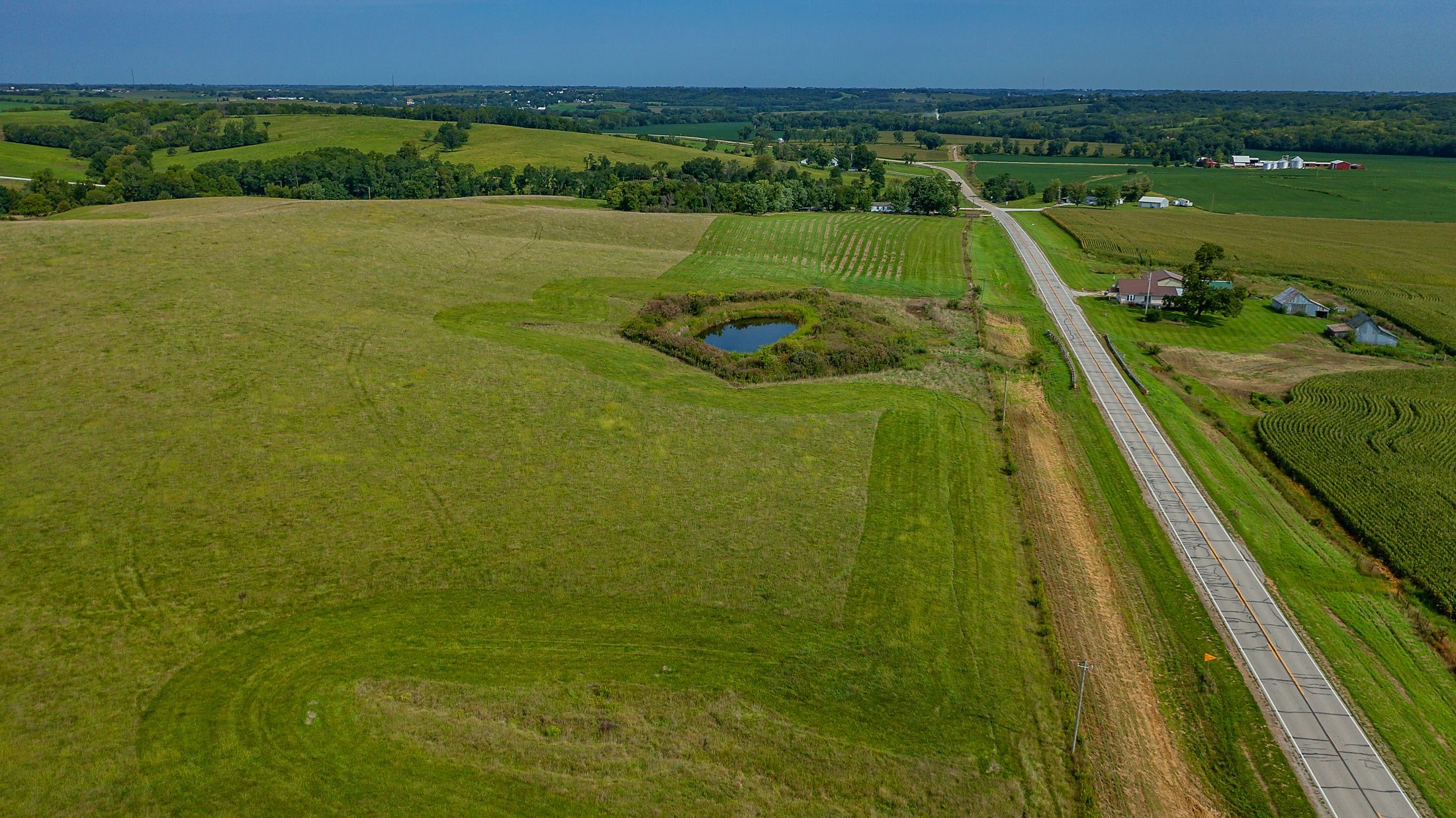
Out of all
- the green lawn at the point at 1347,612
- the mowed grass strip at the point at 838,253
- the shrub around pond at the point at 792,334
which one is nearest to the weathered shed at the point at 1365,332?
the green lawn at the point at 1347,612

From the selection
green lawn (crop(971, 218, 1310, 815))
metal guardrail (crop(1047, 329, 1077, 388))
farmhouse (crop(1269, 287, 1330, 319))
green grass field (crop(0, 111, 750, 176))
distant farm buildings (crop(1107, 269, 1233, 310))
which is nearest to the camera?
green lawn (crop(971, 218, 1310, 815))

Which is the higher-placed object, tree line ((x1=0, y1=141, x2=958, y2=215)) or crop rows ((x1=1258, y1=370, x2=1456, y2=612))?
tree line ((x1=0, y1=141, x2=958, y2=215))

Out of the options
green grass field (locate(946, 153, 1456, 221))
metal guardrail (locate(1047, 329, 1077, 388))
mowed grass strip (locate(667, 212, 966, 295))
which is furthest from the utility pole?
green grass field (locate(946, 153, 1456, 221))

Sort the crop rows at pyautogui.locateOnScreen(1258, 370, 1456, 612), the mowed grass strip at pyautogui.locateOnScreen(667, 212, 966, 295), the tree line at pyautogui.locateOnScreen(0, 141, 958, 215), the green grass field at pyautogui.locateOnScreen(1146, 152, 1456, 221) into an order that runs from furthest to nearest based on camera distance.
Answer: the green grass field at pyautogui.locateOnScreen(1146, 152, 1456, 221), the tree line at pyautogui.locateOnScreen(0, 141, 958, 215), the mowed grass strip at pyautogui.locateOnScreen(667, 212, 966, 295), the crop rows at pyautogui.locateOnScreen(1258, 370, 1456, 612)

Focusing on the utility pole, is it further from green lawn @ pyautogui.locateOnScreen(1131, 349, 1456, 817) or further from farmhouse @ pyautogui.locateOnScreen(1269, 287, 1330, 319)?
farmhouse @ pyautogui.locateOnScreen(1269, 287, 1330, 319)

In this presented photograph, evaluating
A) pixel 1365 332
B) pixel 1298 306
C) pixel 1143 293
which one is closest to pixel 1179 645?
pixel 1365 332

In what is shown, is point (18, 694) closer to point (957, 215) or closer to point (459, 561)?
point (459, 561)

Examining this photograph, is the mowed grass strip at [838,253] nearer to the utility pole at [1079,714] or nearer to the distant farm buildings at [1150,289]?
the distant farm buildings at [1150,289]

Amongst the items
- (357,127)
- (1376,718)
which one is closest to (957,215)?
(1376,718)
